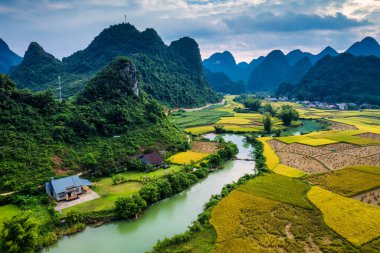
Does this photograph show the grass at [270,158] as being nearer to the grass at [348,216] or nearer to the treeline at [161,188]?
the treeline at [161,188]

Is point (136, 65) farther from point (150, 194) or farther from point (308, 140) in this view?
point (150, 194)

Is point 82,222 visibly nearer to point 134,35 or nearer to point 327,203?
point 327,203

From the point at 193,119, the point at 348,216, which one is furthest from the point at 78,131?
the point at 193,119

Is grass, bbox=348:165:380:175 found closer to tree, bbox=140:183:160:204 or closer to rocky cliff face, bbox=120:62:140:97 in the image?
tree, bbox=140:183:160:204

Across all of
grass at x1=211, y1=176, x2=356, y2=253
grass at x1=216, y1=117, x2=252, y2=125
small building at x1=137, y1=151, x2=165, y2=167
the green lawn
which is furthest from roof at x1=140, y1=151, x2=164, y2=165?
grass at x1=216, y1=117, x2=252, y2=125

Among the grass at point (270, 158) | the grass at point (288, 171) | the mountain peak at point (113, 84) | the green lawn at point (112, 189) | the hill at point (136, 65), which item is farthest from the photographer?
the hill at point (136, 65)

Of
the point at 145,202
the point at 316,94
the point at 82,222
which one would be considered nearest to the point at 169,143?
the point at 145,202

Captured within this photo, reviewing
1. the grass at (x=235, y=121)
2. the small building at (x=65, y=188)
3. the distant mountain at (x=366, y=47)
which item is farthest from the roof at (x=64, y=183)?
the distant mountain at (x=366, y=47)
